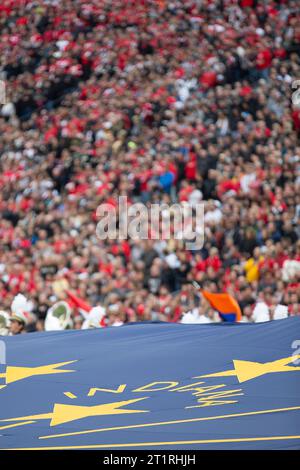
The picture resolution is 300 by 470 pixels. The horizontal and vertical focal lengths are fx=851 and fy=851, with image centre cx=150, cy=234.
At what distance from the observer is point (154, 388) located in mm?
5047

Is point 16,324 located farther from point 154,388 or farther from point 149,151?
point 149,151

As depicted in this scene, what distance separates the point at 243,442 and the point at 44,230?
7.68 m

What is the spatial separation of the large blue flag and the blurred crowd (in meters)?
1.56

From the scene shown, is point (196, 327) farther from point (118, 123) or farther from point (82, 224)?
point (118, 123)

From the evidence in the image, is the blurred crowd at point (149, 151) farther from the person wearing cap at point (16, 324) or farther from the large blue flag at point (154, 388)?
the large blue flag at point (154, 388)

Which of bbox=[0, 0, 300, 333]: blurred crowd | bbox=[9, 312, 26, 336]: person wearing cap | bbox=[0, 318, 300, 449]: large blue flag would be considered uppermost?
bbox=[0, 318, 300, 449]: large blue flag

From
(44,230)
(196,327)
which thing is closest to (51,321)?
(196,327)

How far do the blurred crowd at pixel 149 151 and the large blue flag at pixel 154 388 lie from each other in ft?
5.12

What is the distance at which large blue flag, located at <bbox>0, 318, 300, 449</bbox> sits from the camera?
438 centimetres

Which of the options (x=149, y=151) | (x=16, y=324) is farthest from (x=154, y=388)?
(x=149, y=151)

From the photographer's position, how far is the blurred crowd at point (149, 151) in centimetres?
948

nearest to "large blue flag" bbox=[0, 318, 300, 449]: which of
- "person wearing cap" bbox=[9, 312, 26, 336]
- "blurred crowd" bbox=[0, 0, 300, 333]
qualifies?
"person wearing cap" bbox=[9, 312, 26, 336]

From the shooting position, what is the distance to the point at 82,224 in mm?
11211

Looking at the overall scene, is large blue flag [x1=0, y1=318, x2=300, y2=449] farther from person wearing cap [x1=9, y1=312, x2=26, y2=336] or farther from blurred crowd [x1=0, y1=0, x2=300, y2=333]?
blurred crowd [x1=0, y1=0, x2=300, y2=333]
